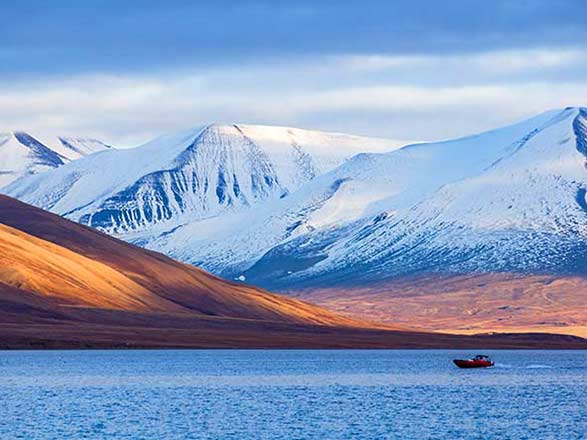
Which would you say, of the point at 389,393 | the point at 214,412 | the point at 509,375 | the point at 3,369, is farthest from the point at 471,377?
the point at 214,412

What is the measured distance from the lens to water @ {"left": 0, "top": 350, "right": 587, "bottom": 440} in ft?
339

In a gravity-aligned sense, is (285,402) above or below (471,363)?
below

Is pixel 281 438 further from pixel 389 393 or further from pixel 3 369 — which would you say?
pixel 3 369

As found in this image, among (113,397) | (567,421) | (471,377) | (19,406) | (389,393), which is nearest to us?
(567,421)

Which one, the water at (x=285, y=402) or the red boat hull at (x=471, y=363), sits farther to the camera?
the red boat hull at (x=471, y=363)

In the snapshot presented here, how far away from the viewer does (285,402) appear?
414 ft

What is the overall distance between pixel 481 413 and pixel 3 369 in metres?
64.4

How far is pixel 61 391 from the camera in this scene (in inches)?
5305

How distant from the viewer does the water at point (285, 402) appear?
339ft

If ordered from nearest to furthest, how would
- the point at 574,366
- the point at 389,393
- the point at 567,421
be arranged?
the point at 567,421 → the point at 389,393 → the point at 574,366

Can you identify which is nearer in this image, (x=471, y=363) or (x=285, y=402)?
(x=285, y=402)

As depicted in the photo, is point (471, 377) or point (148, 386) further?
point (471, 377)

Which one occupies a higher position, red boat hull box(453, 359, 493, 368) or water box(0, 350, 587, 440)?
red boat hull box(453, 359, 493, 368)

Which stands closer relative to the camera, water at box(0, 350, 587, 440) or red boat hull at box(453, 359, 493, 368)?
water at box(0, 350, 587, 440)
